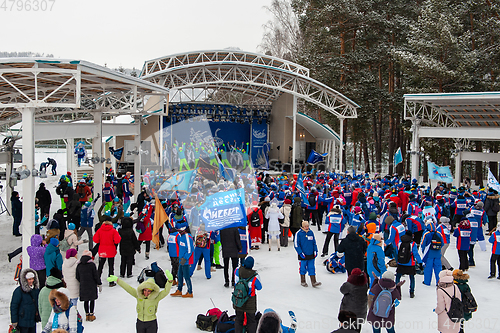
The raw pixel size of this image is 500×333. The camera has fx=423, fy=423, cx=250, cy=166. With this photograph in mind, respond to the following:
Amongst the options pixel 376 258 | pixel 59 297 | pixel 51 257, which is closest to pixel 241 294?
pixel 59 297

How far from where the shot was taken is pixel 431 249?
748 centimetres

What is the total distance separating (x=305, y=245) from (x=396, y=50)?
71.5 ft

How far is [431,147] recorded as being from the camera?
25.0 m

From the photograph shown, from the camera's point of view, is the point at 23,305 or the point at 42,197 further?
the point at 42,197

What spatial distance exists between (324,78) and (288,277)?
22788 mm

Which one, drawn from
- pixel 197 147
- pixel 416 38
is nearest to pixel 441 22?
pixel 416 38

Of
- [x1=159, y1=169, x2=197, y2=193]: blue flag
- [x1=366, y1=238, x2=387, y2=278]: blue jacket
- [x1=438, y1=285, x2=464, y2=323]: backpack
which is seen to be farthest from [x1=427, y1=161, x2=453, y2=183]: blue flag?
[x1=438, y1=285, x2=464, y2=323]: backpack

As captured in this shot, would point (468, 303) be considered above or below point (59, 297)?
below

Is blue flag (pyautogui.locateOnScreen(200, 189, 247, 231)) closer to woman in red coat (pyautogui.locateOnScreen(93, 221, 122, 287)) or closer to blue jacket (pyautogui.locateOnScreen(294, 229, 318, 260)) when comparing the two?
blue jacket (pyautogui.locateOnScreen(294, 229, 318, 260))

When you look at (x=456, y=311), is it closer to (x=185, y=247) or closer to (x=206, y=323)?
(x=206, y=323)

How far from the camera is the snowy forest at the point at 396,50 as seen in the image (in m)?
22.2

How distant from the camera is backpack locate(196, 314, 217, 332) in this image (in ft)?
18.6

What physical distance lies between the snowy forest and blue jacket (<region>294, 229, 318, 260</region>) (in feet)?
57.1

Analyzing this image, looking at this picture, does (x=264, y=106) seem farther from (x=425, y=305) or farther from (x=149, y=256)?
(x=425, y=305)
